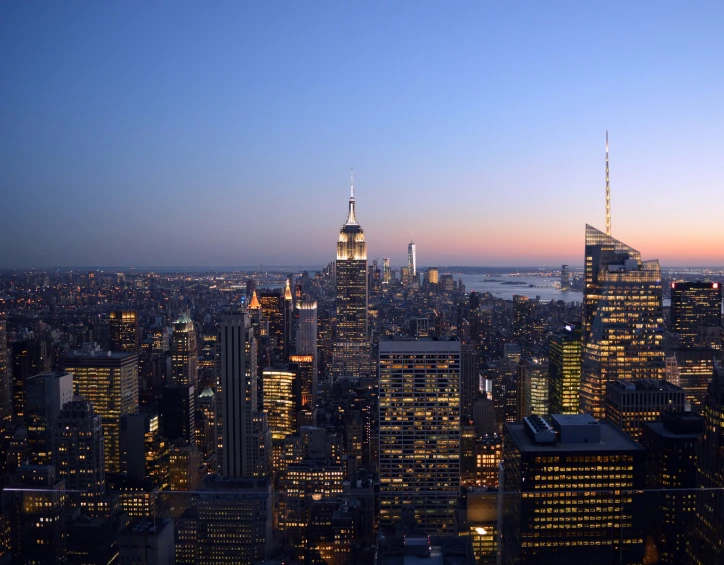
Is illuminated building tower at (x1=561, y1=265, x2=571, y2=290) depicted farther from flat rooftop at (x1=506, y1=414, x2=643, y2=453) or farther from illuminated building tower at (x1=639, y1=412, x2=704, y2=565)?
flat rooftop at (x1=506, y1=414, x2=643, y2=453)

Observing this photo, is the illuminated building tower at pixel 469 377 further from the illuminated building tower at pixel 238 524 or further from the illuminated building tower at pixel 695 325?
the illuminated building tower at pixel 238 524

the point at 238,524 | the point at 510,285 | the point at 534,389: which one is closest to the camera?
the point at 238,524

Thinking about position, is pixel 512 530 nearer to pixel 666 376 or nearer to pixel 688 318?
pixel 666 376

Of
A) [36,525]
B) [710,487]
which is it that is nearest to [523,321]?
[710,487]

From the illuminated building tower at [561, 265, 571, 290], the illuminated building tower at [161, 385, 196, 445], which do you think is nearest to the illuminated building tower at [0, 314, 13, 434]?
the illuminated building tower at [161, 385, 196, 445]

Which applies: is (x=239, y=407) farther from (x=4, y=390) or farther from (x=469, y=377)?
(x=469, y=377)

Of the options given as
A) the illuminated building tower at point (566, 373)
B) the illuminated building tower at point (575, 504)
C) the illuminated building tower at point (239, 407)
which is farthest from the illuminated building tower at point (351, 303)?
the illuminated building tower at point (575, 504)
